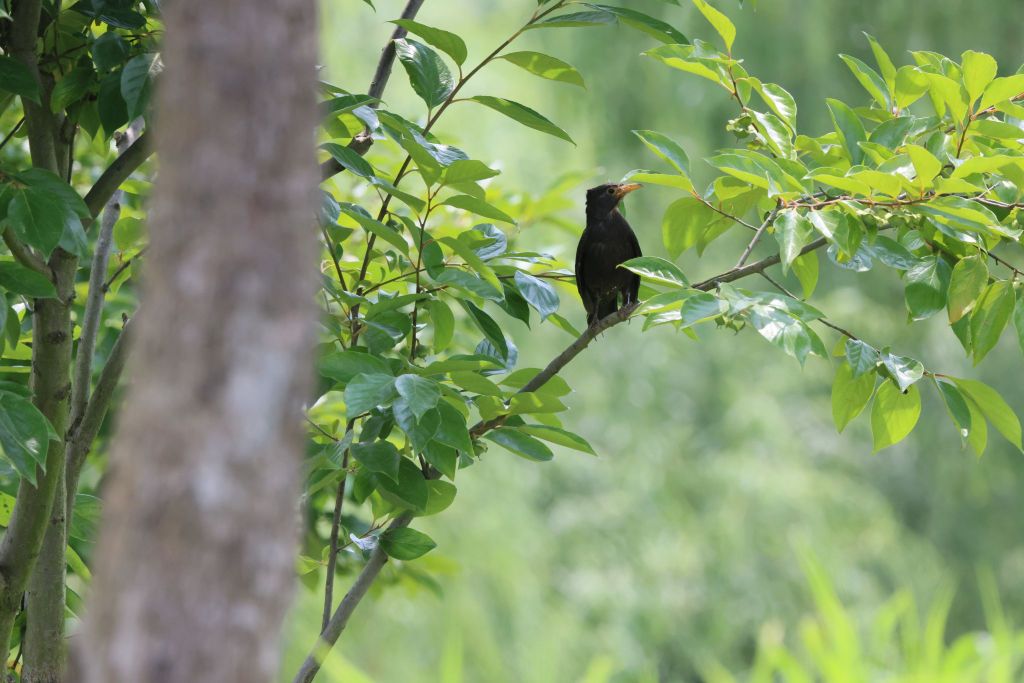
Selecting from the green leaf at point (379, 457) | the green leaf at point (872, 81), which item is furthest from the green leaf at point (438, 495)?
the green leaf at point (872, 81)

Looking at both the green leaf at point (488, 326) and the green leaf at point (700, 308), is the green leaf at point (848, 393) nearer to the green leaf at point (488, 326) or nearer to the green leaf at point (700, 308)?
the green leaf at point (700, 308)

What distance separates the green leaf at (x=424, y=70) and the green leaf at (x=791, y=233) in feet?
1.63

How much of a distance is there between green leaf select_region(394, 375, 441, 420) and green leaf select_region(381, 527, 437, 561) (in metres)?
0.32

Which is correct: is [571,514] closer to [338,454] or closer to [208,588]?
[338,454]

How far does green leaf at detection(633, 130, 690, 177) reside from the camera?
4.64ft

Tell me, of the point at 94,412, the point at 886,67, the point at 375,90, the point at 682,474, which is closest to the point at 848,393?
the point at 886,67

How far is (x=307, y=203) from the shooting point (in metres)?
0.65

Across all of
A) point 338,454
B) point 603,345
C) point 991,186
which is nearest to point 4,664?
point 338,454

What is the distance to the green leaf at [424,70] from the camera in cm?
145

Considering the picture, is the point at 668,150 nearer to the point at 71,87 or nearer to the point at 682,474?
the point at 71,87

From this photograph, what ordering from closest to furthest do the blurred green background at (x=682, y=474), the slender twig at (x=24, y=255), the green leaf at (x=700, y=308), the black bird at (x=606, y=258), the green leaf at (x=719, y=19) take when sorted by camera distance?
the green leaf at (x=700, y=308)
the slender twig at (x=24, y=255)
the green leaf at (x=719, y=19)
the black bird at (x=606, y=258)
the blurred green background at (x=682, y=474)

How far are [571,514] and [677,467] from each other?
31.8 inches

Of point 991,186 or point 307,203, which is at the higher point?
point 307,203

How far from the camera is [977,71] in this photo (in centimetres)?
138
